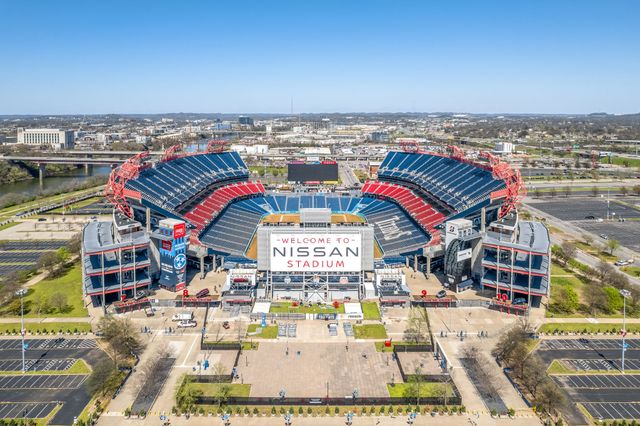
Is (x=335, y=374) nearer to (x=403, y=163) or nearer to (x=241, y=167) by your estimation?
(x=403, y=163)

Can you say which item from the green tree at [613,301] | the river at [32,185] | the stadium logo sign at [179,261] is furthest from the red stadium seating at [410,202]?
the river at [32,185]

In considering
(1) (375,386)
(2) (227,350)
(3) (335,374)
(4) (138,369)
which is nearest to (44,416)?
(4) (138,369)

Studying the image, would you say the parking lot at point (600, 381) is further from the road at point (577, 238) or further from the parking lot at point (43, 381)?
the parking lot at point (43, 381)

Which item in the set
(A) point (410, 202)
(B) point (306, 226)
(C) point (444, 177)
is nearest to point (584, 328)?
(B) point (306, 226)

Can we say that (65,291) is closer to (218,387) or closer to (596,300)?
(218,387)

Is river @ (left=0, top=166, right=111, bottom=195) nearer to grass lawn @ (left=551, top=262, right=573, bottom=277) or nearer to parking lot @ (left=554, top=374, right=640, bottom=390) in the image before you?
grass lawn @ (left=551, top=262, right=573, bottom=277)

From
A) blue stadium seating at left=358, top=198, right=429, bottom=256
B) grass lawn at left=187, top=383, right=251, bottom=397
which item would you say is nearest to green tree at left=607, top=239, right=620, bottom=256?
blue stadium seating at left=358, top=198, right=429, bottom=256
